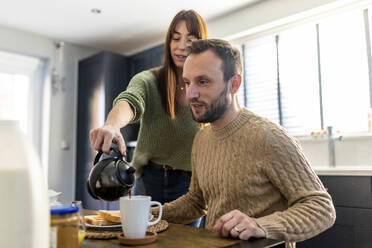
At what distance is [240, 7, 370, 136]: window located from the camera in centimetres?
302

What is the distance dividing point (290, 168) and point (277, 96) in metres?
2.67

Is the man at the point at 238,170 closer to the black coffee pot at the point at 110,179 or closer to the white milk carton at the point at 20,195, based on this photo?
the black coffee pot at the point at 110,179

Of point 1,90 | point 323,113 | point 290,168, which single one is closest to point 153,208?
point 290,168

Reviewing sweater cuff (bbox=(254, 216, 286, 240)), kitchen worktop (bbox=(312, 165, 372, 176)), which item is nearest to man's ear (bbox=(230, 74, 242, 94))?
sweater cuff (bbox=(254, 216, 286, 240))

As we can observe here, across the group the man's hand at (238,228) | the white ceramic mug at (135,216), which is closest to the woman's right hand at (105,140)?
the white ceramic mug at (135,216)

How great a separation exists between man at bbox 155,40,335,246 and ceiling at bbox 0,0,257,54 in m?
2.61

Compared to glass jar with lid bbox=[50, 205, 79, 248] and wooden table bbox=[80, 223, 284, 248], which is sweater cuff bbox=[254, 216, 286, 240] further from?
glass jar with lid bbox=[50, 205, 79, 248]

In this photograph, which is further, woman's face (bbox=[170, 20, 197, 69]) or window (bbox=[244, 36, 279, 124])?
window (bbox=[244, 36, 279, 124])

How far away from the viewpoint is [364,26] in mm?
3010

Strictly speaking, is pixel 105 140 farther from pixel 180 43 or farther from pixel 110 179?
pixel 180 43

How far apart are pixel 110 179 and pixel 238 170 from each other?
41 cm

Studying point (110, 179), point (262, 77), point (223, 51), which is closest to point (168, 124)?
point (223, 51)

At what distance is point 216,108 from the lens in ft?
3.65

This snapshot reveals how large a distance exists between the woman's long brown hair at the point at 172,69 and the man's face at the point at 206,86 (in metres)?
0.34
